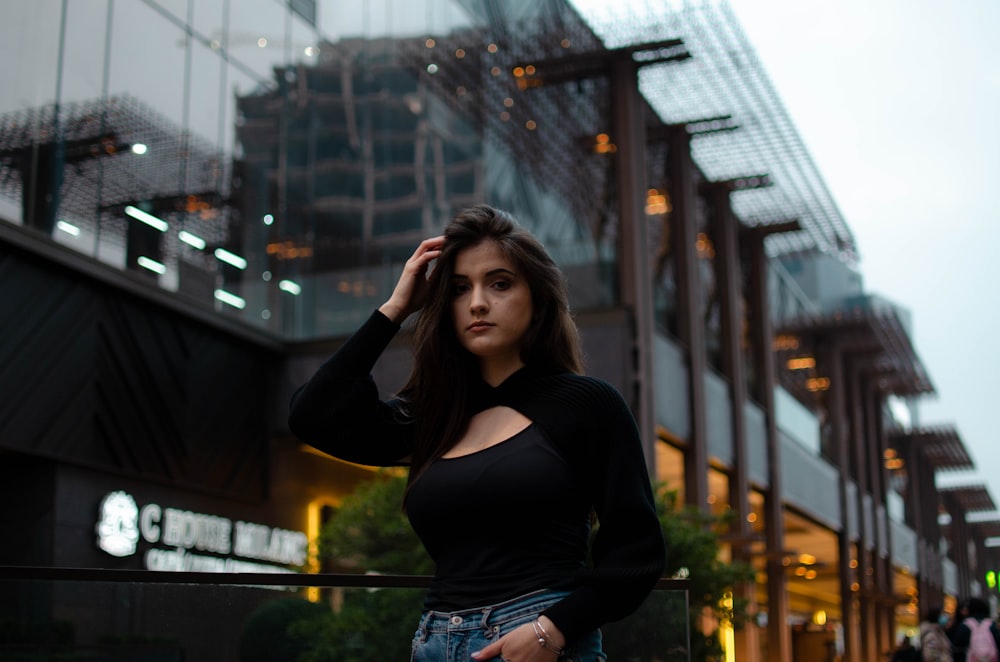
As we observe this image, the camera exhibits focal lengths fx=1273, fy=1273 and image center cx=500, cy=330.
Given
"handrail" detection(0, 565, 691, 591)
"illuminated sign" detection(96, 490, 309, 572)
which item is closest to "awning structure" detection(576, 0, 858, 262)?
"illuminated sign" detection(96, 490, 309, 572)

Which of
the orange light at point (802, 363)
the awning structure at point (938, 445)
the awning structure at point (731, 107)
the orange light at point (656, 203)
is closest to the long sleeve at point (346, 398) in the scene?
the awning structure at point (731, 107)

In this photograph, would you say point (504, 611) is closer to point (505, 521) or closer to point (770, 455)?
point (505, 521)

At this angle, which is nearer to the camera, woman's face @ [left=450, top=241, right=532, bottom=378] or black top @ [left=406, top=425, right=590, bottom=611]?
black top @ [left=406, top=425, right=590, bottom=611]

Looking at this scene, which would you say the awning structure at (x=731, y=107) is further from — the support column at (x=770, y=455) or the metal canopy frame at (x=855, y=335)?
the metal canopy frame at (x=855, y=335)

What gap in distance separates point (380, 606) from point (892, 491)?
3953 centimetres

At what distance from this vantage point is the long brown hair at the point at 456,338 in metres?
2.39

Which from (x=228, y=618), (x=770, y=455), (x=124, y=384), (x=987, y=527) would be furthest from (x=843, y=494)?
(x=987, y=527)

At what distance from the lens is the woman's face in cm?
236

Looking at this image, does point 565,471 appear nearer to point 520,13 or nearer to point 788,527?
point 520,13

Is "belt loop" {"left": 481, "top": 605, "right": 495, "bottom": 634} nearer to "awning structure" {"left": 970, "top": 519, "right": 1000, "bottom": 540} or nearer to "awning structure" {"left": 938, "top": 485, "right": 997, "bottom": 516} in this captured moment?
"awning structure" {"left": 938, "top": 485, "right": 997, "bottom": 516}

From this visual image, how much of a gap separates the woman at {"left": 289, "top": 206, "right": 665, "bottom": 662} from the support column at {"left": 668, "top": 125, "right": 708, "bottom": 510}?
18.6 m

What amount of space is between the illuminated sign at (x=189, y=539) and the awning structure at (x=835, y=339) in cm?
1686

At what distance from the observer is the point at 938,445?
160 feet

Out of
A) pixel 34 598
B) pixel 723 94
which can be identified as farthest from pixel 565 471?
pixel 723 94
